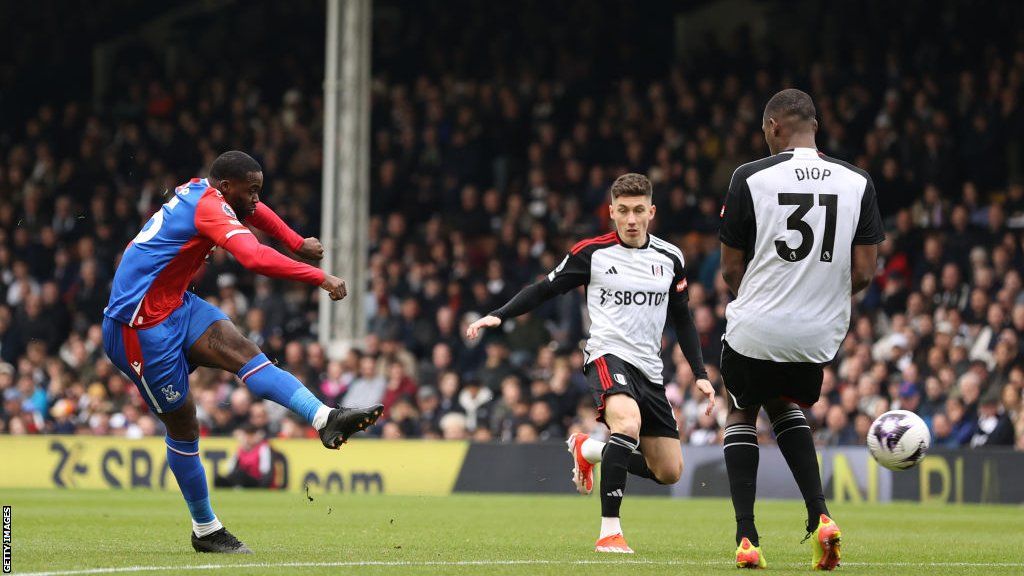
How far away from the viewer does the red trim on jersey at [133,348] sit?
26.7 ft

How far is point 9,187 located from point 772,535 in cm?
1922

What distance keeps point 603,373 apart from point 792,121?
230 cm

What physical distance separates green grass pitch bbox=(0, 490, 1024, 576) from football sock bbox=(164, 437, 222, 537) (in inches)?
7.8

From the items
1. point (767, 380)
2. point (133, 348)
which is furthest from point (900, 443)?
point (133, 348)

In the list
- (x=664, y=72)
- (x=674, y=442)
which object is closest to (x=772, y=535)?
(x=674, y=442)

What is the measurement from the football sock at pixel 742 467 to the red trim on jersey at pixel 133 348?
3.03 m

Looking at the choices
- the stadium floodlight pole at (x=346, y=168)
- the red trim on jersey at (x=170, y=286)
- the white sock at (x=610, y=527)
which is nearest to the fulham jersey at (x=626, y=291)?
the white sock at (x=610, y=527)

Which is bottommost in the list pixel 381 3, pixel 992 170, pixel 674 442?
pixel 674 442

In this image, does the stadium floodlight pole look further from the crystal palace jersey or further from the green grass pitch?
the crystal palace jersey

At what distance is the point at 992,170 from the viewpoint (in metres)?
20.1

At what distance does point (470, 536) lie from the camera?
10.4 metres

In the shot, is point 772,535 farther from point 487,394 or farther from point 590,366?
point 487,394

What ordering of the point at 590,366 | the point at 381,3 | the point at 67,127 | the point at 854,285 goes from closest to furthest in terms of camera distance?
the point at 854,285
the point at 590,366
the point at 67,127
the point at 381,3

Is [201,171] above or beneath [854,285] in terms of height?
above
